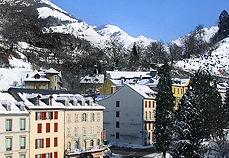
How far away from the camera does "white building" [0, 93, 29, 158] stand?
62.3 metres

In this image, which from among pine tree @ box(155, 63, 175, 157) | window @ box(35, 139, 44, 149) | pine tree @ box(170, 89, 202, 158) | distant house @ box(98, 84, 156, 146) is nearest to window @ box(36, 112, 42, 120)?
window @ box(35, 139, 44, 149)

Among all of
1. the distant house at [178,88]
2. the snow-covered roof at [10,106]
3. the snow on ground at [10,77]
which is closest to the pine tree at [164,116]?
the snow-covered roof at [10,106]

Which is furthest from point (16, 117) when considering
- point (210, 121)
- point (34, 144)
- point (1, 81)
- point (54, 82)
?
point (1, 81)

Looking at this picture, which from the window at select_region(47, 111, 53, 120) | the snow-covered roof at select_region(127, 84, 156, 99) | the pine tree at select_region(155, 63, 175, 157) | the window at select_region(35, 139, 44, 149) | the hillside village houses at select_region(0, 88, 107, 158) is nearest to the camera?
the hillside village houses at select_region(0, 88, 107, 158)

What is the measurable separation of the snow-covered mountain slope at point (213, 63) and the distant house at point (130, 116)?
276ft

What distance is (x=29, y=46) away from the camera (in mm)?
186625

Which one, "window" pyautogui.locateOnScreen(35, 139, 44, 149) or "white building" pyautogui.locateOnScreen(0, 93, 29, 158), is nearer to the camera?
"white building" pyautogui.locateOnScreen(0, 93, 29, 158)

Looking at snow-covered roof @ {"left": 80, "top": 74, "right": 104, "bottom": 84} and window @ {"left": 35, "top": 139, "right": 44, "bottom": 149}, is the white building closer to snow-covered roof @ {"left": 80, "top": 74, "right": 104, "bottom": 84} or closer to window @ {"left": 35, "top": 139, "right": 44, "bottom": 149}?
window @ {"left": 35, "top": 139, "right": 44, "bottom": 149}

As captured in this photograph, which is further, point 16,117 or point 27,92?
point 27,92

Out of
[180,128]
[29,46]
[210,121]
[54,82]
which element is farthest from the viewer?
[29,46]

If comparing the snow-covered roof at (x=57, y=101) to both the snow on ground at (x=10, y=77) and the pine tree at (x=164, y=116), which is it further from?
the snow on ground at (x=10, y=77)

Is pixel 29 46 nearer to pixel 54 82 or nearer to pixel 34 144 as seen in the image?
pixel 54 82

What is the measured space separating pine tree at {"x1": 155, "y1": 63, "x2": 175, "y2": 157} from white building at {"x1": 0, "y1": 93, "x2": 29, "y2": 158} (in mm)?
22903

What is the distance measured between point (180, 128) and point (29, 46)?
13292 centimetres
